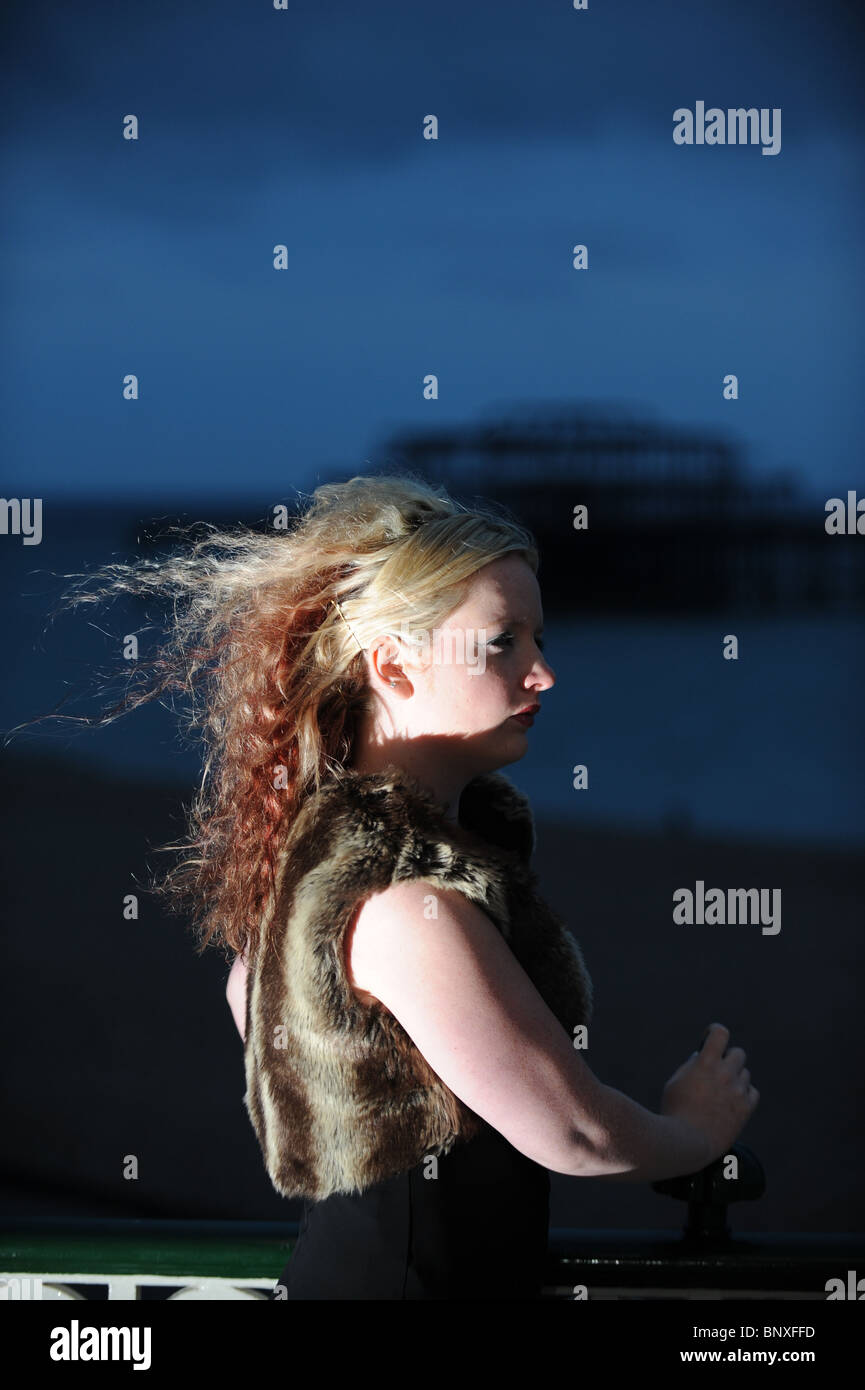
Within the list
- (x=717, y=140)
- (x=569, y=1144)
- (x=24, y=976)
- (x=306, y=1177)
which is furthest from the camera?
(x=24, y=976)

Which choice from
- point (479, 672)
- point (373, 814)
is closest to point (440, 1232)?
point (373, 814)

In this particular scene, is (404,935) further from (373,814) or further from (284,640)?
(284,640)

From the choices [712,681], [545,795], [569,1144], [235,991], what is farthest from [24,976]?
[712,681]

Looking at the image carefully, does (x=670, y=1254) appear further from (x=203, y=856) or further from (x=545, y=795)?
(x=545, y=795)

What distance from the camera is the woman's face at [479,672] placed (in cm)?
112

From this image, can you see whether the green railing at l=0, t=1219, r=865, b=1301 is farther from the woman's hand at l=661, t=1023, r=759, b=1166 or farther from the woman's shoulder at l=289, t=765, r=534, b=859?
the woman's shoulder at l=289, t=765, r=534, b=859

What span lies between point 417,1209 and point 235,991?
0.36 m

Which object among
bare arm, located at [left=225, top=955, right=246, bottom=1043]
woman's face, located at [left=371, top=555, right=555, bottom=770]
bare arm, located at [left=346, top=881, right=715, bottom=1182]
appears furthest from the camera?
bare arm, located at [left=225, top=955, right=246, bottom=1043]

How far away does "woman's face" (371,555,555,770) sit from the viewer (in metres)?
1.12

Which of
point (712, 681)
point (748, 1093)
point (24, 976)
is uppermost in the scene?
point (712, 681)

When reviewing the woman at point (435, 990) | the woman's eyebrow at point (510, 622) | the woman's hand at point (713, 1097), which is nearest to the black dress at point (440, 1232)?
the woman at point (435, 990)

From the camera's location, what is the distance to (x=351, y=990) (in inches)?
40.9

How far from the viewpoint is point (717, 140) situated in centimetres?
204

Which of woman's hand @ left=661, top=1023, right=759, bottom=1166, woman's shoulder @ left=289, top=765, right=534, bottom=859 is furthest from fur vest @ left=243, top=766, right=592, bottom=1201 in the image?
woman's hand @ left=661, top=1023, right=759, bottom=1166
